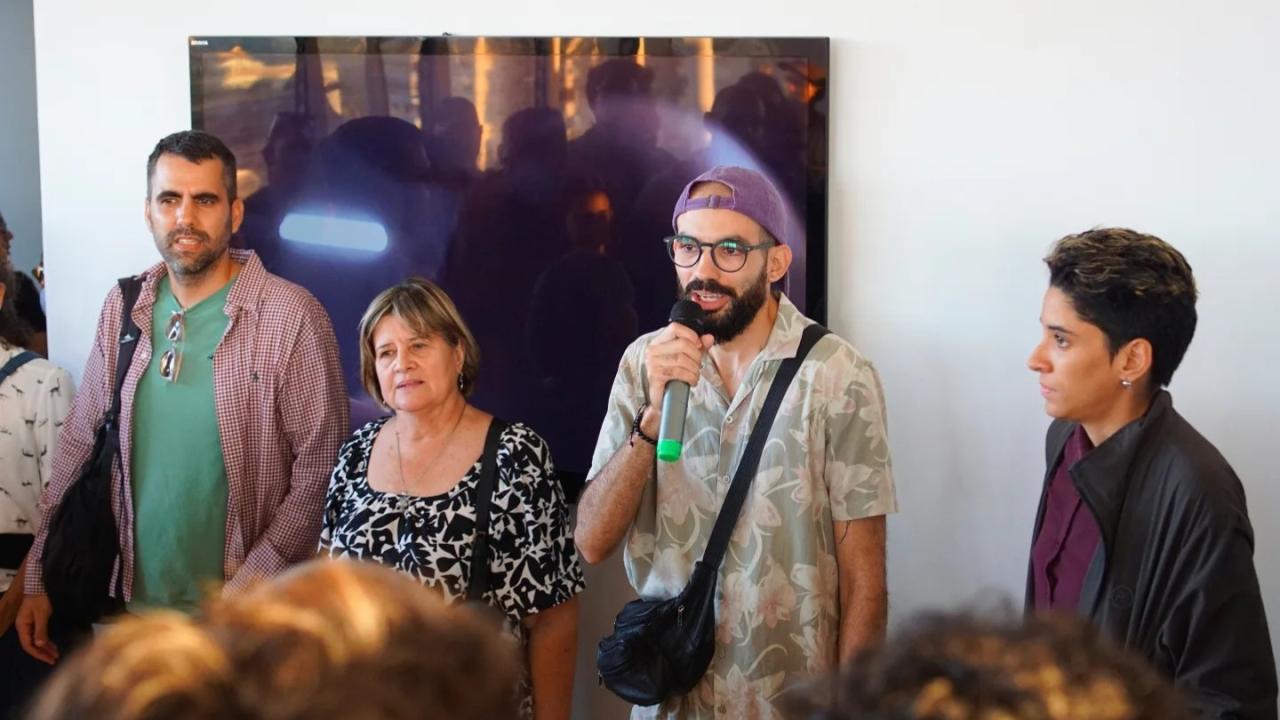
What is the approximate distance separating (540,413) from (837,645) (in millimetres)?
1202

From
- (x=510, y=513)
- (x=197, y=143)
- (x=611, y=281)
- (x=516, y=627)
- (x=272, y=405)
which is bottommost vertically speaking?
(x=516, y=627)

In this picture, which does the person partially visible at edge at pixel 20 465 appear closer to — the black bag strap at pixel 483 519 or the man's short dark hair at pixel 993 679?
the black bag strap at pixel 483 519

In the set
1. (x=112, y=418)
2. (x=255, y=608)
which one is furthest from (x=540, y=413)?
(x=255, y=608)

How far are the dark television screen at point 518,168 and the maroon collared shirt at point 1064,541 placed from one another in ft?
2.68

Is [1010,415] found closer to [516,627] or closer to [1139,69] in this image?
[1139,69]

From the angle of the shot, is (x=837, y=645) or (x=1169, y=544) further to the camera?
(x=837, y=645)

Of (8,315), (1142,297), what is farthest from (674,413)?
(8,315)

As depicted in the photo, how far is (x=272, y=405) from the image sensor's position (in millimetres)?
3117

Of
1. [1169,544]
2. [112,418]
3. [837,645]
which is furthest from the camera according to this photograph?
[112,418]

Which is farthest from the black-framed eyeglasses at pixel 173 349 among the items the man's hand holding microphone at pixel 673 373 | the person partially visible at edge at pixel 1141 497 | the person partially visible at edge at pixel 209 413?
the person partially visible at edge at pixel 1141 497

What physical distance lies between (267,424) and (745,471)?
1.24 m

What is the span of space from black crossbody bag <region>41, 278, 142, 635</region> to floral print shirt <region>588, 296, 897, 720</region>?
1497 millimetres

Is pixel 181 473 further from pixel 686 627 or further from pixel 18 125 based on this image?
pixel 18 125

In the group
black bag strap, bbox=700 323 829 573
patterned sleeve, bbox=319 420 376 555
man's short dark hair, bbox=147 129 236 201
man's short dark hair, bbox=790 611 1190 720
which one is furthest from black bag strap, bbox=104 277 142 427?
man's short dark hair, bbox=790 611 1190 720
